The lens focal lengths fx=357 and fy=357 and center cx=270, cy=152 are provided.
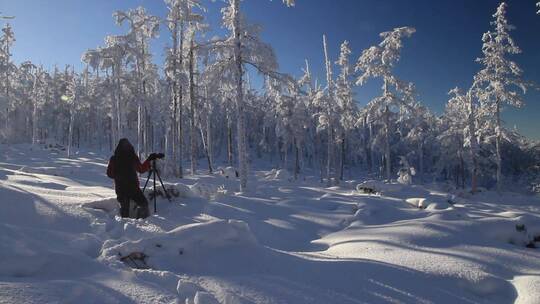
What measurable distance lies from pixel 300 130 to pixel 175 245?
38.5m

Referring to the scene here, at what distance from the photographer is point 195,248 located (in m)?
4.06

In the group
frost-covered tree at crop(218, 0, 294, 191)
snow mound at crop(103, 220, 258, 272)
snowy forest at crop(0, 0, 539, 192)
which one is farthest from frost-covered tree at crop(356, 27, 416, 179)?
snow mound at crop(103, 220, 258, 272)

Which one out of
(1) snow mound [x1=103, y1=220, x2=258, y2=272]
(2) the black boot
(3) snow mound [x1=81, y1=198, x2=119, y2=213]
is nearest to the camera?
(1) snow mound [x1=103, y1=220, x2=258, y2=272]

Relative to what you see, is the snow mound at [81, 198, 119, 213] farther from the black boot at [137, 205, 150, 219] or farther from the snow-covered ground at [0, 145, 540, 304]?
the black boot at [137, 205, 150, 219]

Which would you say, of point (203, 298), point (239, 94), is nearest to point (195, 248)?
point (203, 298)

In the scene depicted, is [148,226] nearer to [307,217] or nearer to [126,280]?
[126,280]

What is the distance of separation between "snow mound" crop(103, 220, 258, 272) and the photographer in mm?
2207

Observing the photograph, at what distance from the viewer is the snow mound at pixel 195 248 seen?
3.80 meters

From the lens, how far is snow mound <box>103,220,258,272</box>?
12.5 feet

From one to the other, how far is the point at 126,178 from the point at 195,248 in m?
2.96

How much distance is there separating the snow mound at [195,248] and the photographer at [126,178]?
221 cm

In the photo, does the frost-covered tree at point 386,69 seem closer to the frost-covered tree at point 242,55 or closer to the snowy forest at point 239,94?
the snowy forest at point 239,94

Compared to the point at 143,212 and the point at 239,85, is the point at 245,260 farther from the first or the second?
the point at 239,85

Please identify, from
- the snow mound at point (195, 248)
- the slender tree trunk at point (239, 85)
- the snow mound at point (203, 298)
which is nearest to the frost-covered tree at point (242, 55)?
the slender tree trunk at point (239, 85)
